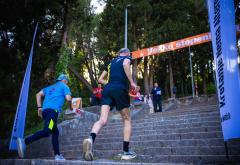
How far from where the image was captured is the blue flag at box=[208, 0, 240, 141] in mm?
4805

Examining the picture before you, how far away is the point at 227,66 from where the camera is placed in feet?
16.1

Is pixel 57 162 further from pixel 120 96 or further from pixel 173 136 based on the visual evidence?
pixel 173 136

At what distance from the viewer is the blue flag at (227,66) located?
15.8 feet

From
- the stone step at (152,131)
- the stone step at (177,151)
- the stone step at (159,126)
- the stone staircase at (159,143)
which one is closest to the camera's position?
the stone staircase at (159,143)

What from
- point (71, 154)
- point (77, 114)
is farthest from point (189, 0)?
point (71, 154)

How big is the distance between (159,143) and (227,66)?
2.79 m

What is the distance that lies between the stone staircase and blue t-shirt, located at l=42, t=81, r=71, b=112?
1085 mm

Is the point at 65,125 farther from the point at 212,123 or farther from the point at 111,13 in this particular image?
the point at 111,13

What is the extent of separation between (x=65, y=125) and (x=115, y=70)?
15.1ft

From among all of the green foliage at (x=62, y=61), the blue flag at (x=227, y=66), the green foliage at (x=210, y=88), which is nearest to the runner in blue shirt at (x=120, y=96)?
the blue flag at (x=227, y=66)

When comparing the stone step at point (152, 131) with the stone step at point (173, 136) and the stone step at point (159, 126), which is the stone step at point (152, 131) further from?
the stone step at point (173, 136)

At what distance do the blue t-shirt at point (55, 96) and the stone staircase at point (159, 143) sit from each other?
1.09m

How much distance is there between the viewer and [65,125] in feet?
33.7

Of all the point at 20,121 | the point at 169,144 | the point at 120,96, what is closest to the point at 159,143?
the point at 169,144
